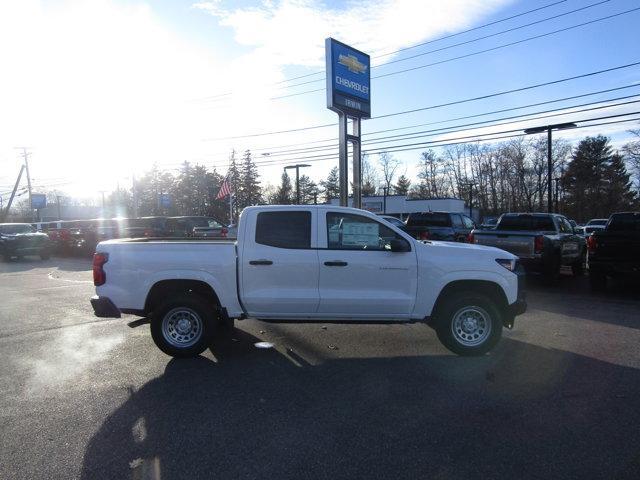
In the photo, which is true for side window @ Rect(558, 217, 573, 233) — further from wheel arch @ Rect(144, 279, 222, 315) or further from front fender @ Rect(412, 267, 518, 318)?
wheel arch @ Rect(144, 279, 222, 315)

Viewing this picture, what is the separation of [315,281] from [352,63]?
13.7 meters

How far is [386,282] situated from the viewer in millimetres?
6105

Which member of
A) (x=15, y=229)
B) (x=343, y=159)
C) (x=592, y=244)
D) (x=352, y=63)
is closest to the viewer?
(x=592, y=244)

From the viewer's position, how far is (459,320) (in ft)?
20.4

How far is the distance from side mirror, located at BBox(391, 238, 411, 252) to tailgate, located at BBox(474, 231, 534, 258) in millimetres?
6702

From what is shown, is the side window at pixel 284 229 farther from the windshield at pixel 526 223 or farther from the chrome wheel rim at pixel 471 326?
the windshield at pixel 526 223

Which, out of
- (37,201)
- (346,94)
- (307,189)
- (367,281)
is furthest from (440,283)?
(307,189)

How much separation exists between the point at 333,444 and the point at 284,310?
8.34ft

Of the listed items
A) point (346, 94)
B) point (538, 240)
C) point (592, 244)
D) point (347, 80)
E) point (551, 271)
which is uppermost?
point (347, 80)

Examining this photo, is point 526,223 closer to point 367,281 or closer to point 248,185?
point 367,281

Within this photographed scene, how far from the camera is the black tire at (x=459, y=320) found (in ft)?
20.1

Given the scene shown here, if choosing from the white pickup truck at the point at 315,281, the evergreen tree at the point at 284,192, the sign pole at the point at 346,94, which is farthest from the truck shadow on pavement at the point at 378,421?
the evergreen tree at the point at 284,192

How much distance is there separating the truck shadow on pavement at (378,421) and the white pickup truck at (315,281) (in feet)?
1.68

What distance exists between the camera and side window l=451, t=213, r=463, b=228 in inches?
740
